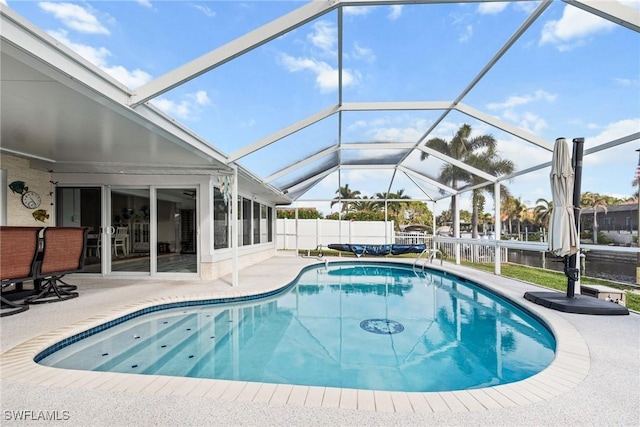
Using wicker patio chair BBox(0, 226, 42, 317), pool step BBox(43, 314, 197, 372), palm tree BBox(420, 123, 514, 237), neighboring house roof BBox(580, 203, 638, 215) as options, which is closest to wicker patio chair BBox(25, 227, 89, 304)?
wicker patio chair BBox(0, 226, 42, 317)

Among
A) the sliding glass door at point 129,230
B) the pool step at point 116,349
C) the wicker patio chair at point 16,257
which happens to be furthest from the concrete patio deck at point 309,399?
the sliding glass door at point 129,230

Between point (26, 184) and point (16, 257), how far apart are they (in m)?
2.90

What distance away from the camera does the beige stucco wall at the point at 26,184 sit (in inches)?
233

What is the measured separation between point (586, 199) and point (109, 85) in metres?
37.5

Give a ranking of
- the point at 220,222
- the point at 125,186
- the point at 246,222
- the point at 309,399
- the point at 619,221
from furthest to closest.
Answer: the point at 619,221 → the point at 246,222 → the point at 220,222 → the point at 125,186 → the point at 309,399

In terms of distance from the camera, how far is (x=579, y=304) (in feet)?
14.5

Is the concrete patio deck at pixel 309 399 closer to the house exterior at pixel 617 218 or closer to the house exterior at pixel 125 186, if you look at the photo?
the house exterior at pixel 125 186

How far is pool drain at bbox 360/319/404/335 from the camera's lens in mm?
4410

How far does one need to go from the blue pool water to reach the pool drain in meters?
0.01

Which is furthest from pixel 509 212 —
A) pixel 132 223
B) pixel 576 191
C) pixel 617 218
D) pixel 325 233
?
pixel 132 223

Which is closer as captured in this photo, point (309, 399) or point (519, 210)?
point (309, 399)

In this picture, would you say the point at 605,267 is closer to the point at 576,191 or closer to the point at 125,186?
the point at 576,191

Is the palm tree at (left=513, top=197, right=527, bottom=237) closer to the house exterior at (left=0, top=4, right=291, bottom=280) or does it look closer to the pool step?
the house exterior at (left=0, top=4, right=291, bottom=280)

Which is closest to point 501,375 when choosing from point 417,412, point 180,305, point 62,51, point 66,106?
point 417,412
